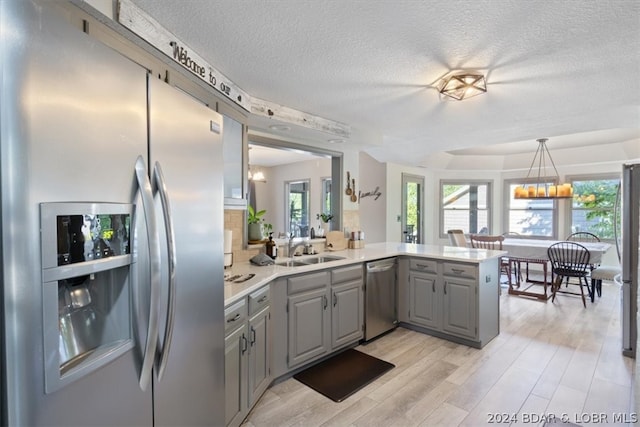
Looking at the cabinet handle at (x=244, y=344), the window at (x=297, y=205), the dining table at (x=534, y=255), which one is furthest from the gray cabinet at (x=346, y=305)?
the window at (x=297, y=205)

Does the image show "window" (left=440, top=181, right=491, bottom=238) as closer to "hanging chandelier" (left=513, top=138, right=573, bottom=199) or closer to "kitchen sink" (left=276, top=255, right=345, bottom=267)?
"hanging chandelier" (left=513, top=138, right=573, bottom=199)

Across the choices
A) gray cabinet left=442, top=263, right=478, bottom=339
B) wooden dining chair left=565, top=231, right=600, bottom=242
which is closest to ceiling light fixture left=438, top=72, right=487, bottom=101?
gray cabinet left=442, top=263, right=478, bottom=339

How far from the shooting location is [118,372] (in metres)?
0.90

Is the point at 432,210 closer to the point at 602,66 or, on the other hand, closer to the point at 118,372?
the point at 602,66

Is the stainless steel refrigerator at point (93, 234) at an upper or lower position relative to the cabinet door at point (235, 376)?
upper

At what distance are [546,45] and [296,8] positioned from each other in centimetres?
149

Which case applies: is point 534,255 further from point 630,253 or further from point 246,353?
point 246,353

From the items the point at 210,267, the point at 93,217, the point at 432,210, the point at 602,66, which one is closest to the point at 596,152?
the point at 432,210

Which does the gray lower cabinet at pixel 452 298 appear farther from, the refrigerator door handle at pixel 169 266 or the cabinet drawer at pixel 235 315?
the refrigerator door handle at pixel 169 266

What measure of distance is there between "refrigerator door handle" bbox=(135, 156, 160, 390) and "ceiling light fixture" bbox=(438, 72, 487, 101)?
2.15 meters

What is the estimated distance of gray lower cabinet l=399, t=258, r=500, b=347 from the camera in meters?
3.15

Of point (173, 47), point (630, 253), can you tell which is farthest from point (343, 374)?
point (630, 253)

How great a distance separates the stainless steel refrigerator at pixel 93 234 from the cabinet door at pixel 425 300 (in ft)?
8.91

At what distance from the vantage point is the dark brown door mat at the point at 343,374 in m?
2.43
